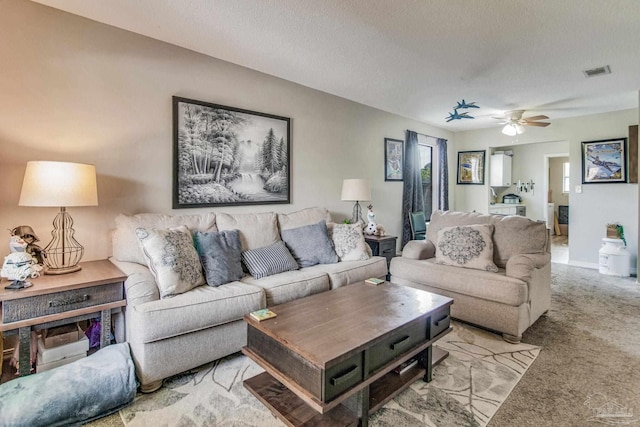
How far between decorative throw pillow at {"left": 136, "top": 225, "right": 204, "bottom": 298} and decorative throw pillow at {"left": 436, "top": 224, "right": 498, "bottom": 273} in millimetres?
2221

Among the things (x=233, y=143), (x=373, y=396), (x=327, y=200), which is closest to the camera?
(x=373, y=396)

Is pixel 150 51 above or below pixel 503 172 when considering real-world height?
above

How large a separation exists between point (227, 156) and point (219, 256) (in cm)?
114

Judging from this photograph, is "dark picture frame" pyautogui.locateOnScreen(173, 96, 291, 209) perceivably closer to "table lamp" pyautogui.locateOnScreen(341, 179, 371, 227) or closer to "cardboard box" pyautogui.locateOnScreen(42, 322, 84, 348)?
"table lamp" pyautogui.locateOnScreen(341, 179, 371, 227)

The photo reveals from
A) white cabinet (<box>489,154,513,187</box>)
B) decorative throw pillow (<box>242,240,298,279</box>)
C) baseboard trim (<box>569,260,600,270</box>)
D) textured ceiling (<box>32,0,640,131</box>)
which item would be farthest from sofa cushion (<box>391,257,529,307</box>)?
white cabinet (<box>489,154,513,187</box>)

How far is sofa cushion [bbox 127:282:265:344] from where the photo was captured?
1.87 meters

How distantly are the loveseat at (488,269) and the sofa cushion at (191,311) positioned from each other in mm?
1688

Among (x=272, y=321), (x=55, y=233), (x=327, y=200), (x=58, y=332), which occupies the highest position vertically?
(x=327, y=200)

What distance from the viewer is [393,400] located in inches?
72.7

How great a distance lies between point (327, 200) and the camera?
423cm

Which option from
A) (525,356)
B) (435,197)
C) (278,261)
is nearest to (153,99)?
(278,261)

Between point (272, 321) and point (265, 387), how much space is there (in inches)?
16.0

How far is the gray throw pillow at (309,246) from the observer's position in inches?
122

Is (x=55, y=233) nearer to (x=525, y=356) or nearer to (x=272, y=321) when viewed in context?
(x=272, y=321)
